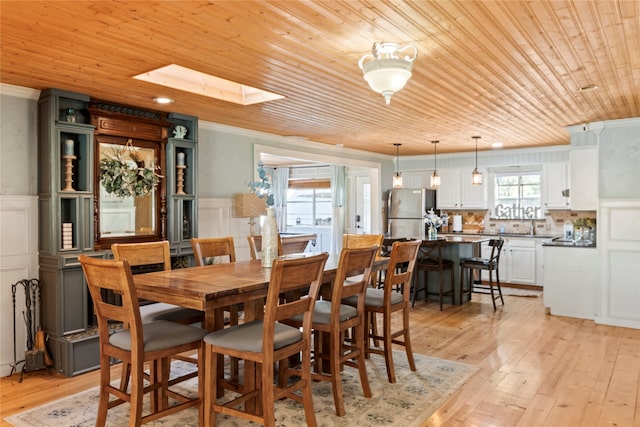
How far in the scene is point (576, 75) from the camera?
3.49m

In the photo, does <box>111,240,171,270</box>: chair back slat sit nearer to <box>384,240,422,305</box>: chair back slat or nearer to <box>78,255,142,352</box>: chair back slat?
<box>78,255,142,352</box>: chair back slat

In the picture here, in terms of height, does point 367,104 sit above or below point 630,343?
above

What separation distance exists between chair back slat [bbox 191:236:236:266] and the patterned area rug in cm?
98

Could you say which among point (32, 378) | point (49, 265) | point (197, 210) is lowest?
point (32, 378)

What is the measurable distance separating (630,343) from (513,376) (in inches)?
71.4

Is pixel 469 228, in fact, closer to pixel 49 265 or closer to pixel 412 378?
pixel 412 378

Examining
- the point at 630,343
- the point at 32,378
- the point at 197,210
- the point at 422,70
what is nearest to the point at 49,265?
the point at 32,378

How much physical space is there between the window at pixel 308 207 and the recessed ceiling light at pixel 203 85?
556 cm

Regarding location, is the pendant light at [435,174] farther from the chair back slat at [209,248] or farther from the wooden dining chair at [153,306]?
the wooden dining chair at [153,306]

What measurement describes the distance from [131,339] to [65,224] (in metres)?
2.01

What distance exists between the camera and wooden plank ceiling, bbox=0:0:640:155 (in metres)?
2.33

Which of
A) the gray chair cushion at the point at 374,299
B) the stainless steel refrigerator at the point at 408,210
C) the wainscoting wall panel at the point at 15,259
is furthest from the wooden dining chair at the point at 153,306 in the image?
the stainless steel refrigerator at the point at 408,210

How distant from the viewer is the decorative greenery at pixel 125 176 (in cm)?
429

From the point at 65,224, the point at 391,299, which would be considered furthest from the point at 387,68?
the point at 65,224
